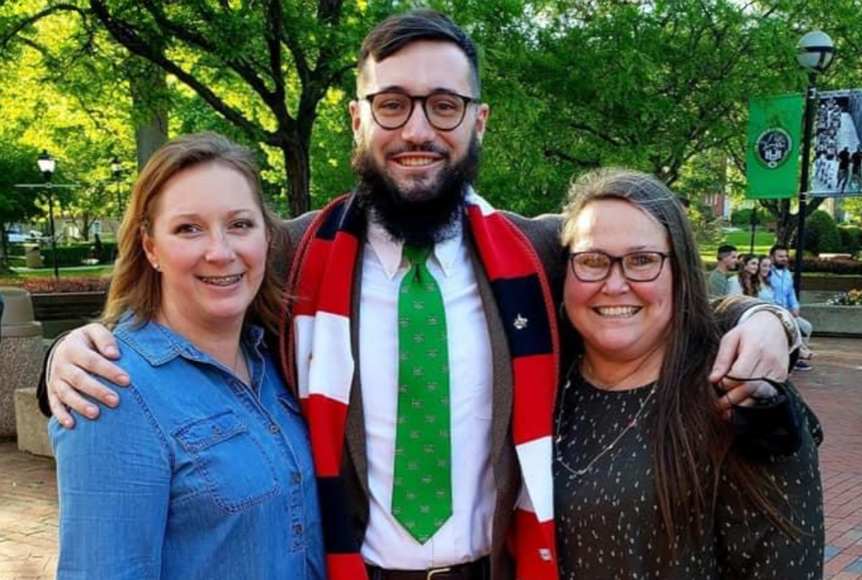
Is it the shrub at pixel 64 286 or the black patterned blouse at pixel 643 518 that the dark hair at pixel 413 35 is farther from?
the shrub at pixel 64 286

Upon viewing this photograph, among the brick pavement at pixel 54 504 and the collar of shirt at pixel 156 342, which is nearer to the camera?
the collar of shirt at pixel 156 342

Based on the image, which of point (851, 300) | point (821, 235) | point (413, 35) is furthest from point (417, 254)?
point (821, 235)

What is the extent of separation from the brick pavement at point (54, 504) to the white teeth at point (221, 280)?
3.35m

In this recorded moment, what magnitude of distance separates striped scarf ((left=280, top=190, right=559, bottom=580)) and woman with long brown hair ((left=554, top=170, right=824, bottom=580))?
71 millimetres

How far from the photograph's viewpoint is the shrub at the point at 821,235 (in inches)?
1147

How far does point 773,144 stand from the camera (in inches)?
384

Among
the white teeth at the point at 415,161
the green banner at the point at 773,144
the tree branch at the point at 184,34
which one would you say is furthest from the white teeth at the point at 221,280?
the green banner at the point at 773,144

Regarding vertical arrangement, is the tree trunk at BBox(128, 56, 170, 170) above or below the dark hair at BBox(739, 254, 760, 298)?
above

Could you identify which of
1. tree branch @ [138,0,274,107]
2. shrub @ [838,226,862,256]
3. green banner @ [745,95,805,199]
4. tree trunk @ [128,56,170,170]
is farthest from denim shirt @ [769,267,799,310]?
shrub @ [838,226,862,256]

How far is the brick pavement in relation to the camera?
4.55 metres

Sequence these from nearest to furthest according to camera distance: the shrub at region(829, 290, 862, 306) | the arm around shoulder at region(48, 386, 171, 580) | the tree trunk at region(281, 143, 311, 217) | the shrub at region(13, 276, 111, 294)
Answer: the arm around shoulder at region(48, 386, 171, 580)
the tree trunk at region(281, 143, 311, 217)
the shrub at region(13, 276, 111, 294)
the shrub at region(829, 290, 862, 306)

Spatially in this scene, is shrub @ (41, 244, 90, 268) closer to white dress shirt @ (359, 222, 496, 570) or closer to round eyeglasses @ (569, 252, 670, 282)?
white dress shirt @ (359, 222, 496, 570)

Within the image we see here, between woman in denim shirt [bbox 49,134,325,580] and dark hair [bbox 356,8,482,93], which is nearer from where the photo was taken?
woman in denim shirt [bbox 49,134,325,580]

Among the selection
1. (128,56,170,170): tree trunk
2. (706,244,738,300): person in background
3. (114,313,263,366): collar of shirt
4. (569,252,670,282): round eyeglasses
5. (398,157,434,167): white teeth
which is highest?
(128,56,170,170): tree trunk
